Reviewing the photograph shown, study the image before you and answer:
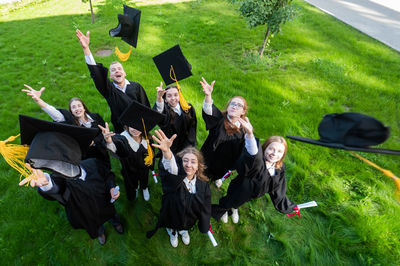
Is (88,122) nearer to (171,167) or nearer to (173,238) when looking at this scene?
(171,167)

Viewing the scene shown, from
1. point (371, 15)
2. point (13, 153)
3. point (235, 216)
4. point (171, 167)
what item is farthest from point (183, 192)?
point (371, 15)

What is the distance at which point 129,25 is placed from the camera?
3.27 m

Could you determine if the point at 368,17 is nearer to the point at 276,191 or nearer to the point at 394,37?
the point at 394,37

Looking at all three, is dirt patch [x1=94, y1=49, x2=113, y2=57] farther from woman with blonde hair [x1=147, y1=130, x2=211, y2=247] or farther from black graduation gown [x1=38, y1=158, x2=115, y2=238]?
woman with blonde hair [x1=147, y1=130, x2=211, y2=247]

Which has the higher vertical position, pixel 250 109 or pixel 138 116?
pixel 138 116

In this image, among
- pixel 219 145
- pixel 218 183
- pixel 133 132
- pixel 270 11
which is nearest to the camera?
pixel 133 132

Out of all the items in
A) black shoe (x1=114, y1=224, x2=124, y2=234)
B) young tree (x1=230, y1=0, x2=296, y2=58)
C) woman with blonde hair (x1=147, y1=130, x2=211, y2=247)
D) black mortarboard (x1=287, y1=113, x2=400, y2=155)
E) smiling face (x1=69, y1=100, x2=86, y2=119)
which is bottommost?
black shoe (x1=114, y1=224, x2=124, y2=234)

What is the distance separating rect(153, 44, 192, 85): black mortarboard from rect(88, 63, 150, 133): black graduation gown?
587mm

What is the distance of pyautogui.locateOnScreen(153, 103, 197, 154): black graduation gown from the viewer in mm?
3104

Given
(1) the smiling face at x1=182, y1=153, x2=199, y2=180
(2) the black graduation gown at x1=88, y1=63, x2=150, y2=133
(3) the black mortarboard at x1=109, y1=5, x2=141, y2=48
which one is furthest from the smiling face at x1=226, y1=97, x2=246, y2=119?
(3) the black mortarboard at x1=109, y1=5, x2=141, y2=48

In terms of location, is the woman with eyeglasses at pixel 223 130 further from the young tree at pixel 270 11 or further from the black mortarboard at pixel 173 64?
the young tree at pixel 270 11

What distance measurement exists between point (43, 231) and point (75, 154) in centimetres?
180

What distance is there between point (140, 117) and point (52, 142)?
3.14 ft

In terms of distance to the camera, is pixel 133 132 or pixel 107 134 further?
pixel 133 132
